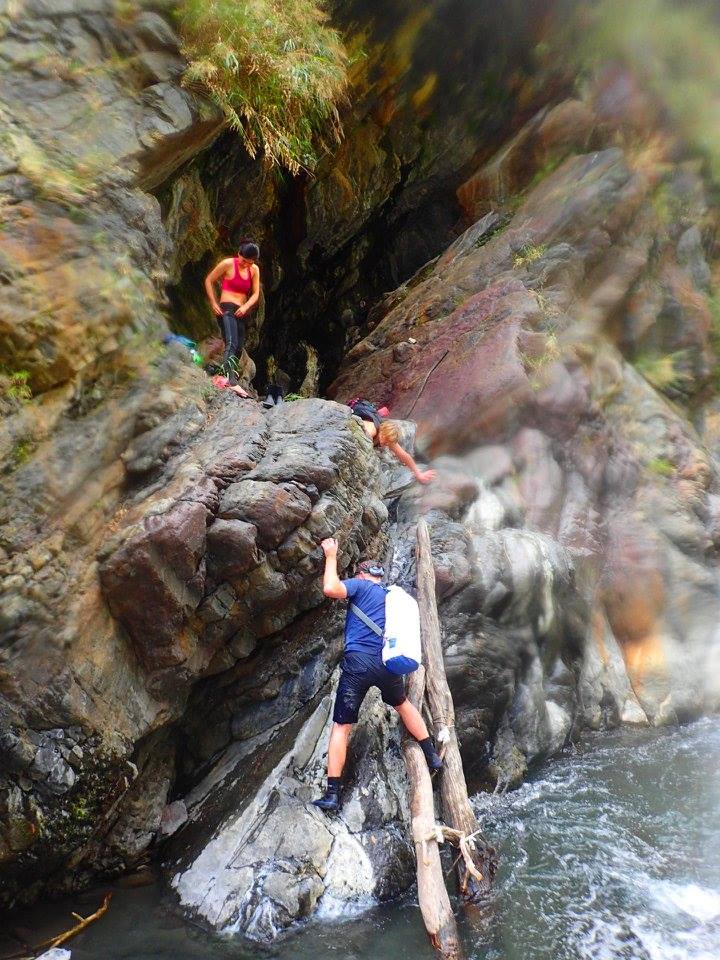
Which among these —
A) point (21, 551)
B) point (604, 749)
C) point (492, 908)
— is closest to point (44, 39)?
point (21, 551)

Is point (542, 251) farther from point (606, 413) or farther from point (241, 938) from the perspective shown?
point (241, 938)

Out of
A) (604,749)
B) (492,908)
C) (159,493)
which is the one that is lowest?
(604,749)

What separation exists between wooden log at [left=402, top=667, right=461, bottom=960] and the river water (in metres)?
0.17

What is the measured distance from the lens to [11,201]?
5332 mm

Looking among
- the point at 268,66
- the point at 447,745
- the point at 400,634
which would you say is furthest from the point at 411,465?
the point at 268,66

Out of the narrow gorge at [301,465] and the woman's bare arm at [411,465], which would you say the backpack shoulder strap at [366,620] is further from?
the woman's bare arm at [411,465]

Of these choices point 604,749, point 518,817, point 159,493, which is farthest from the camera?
point 604,749

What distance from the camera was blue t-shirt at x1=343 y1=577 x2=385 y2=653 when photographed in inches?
225

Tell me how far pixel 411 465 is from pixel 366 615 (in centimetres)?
327

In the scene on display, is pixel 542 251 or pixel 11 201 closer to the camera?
pixel 11 201

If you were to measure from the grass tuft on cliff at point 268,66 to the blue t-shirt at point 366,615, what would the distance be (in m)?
5.31

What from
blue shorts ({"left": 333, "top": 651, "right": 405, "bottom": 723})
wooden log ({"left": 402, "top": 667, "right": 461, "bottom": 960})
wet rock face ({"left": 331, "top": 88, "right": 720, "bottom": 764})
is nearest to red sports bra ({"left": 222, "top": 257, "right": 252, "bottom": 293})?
wet rock face ({"left": 331, "top": 88, "right": 720, "bottom": 764})

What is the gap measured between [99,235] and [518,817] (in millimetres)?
6295

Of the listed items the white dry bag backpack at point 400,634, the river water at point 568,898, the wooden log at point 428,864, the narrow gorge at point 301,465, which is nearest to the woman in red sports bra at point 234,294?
the narrow gorge at point 301,465
